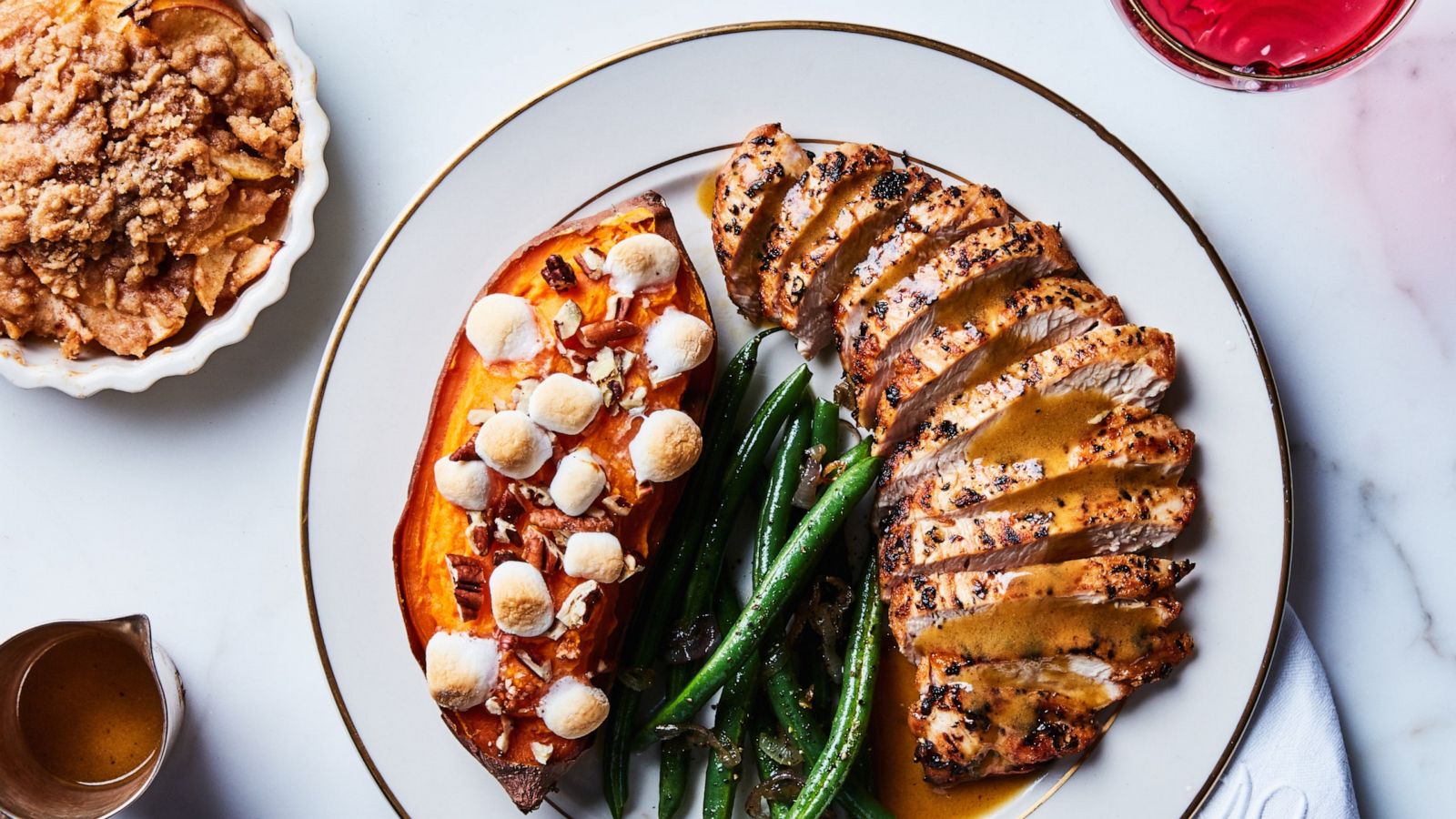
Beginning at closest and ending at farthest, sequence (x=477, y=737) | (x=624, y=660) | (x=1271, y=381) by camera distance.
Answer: (x=477, y=737), (x=1271, y=381), (x=624, y=660)

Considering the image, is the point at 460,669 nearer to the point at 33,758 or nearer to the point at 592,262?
the point at 592,262

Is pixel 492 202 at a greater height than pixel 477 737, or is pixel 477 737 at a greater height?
pixel 492 202

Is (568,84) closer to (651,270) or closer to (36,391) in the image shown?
(651,270)

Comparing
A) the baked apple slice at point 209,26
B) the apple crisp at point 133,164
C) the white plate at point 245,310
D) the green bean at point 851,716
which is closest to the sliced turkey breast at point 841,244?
the green bean at point 851,716

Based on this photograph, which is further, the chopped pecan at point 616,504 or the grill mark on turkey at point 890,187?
the grill mark on turkey at point 890,187

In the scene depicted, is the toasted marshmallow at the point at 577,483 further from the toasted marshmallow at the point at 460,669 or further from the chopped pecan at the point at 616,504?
the toasted marshmallow at the point at 460,669

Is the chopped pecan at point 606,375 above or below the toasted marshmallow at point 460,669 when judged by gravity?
above

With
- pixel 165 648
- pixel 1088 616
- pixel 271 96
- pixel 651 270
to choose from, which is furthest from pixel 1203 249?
pixel 165 648
